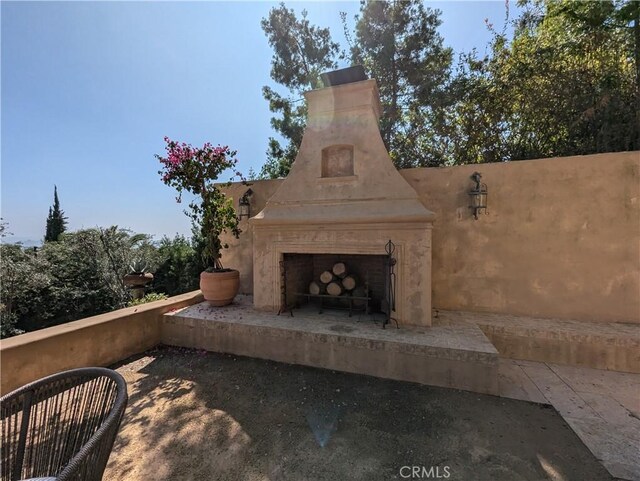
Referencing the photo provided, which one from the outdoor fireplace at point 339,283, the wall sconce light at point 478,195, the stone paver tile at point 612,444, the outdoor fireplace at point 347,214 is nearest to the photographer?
the stone paver tile at point 612,444

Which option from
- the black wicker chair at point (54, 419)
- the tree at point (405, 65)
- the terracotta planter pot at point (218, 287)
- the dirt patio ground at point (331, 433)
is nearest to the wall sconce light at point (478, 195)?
the dirt patio ground at point (331, 433)

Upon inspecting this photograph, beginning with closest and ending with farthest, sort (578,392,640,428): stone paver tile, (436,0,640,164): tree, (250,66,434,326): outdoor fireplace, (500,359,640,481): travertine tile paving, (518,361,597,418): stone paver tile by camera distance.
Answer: (500,359,640,481): travertine tile paving < (578,392,640,428): stone paver tile < (518,361,597,418): stone paver tile < (250,66,434,326): outdoor fireplace < (436,0,640,164): tree

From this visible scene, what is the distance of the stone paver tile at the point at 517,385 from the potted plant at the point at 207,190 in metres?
4.40

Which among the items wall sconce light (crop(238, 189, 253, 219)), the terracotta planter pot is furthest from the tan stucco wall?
the terracotta planter pot

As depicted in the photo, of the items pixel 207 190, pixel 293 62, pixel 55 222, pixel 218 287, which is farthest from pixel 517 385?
pixel 55 222

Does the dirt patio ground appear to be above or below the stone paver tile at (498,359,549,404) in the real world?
above

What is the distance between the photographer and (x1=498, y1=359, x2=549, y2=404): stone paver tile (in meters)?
3.04

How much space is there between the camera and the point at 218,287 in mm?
4887

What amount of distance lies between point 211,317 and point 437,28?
948 cm

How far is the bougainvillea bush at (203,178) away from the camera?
15.4ft

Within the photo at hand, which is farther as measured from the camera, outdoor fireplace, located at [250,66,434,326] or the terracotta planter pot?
the terracotta planter pot

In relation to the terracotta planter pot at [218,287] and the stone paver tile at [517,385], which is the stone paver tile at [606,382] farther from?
the terracotta planter pot at [218,287]

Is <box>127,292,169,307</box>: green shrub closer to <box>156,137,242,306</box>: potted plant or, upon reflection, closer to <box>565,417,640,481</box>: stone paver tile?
<box>156,137,242,306</box>: potted plant

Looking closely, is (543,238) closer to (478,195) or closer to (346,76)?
(478,195)
